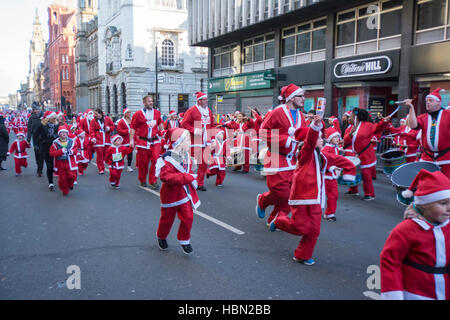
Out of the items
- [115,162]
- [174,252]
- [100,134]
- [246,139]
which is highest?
[100,134]

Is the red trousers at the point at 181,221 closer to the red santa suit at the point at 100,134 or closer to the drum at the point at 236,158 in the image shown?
the drum at the point at 236,158

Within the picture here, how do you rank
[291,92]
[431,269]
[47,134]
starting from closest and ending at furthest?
[431,269] < [291,92] < [47,134]

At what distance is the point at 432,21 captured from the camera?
15.4 meters

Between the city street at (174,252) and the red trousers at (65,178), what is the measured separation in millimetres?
415

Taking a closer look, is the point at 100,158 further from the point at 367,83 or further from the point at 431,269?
the point at 367,83

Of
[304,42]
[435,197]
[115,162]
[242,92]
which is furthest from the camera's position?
[242,92]

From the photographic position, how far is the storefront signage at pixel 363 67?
1698cm

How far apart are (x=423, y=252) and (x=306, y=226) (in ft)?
6.87

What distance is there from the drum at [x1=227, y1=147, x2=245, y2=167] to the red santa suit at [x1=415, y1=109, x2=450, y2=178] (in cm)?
656

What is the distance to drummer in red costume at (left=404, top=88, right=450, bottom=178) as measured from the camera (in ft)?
22.4

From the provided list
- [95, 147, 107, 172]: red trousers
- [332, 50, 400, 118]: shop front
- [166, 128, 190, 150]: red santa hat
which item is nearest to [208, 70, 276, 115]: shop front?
[332, 50, 400, 118]: shop front

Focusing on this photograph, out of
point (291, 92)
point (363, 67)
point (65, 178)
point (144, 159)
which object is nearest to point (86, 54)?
point (363, 67)

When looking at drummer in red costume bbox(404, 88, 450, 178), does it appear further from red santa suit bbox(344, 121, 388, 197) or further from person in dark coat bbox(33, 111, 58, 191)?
person in dark coat bbox(33, 111, 58, 191)

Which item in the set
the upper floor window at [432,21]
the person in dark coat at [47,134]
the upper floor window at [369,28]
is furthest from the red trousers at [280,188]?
the upper floor window at [369,28]
